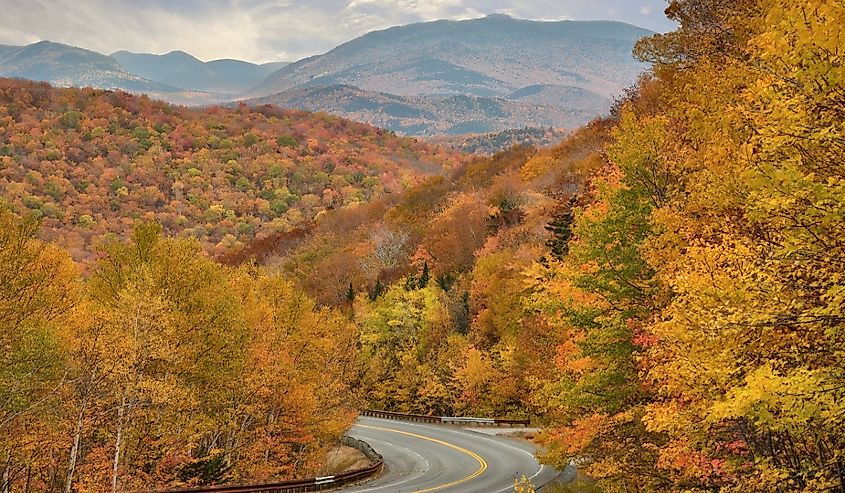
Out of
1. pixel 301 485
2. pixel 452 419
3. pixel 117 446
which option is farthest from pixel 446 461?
pixel 117 446

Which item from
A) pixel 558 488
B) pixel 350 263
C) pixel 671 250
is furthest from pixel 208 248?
pixel 671 250

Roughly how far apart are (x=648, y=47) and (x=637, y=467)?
49.5ft

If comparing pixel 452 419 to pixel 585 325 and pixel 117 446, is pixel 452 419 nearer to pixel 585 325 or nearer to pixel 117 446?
pixel 117 446

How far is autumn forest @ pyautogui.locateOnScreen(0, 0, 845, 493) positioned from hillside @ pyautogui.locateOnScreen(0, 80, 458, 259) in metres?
66.3

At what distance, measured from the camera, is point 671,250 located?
48.8 ft

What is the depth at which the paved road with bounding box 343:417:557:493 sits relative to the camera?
2768 centimetres

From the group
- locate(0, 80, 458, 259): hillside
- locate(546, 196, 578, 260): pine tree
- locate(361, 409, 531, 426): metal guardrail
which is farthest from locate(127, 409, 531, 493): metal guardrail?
locate(0, 80, 458, 259): hillside

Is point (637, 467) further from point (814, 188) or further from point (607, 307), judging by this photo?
point (814, 188)

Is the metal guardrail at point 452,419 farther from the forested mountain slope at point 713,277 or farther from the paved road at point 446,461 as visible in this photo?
the forested mountain slope at point 713,277

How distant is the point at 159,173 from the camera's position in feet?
515

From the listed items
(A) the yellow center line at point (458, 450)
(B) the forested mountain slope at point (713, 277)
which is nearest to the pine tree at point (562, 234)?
→ (B) the forested mountain slope at point (713, 277)

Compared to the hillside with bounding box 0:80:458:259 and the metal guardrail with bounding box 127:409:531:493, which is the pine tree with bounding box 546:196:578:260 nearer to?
the metal guardrail with bounding box 127:409:531:493

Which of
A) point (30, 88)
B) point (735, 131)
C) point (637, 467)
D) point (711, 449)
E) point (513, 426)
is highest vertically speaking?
point (30, 88)

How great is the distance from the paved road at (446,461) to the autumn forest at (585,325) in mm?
3477
